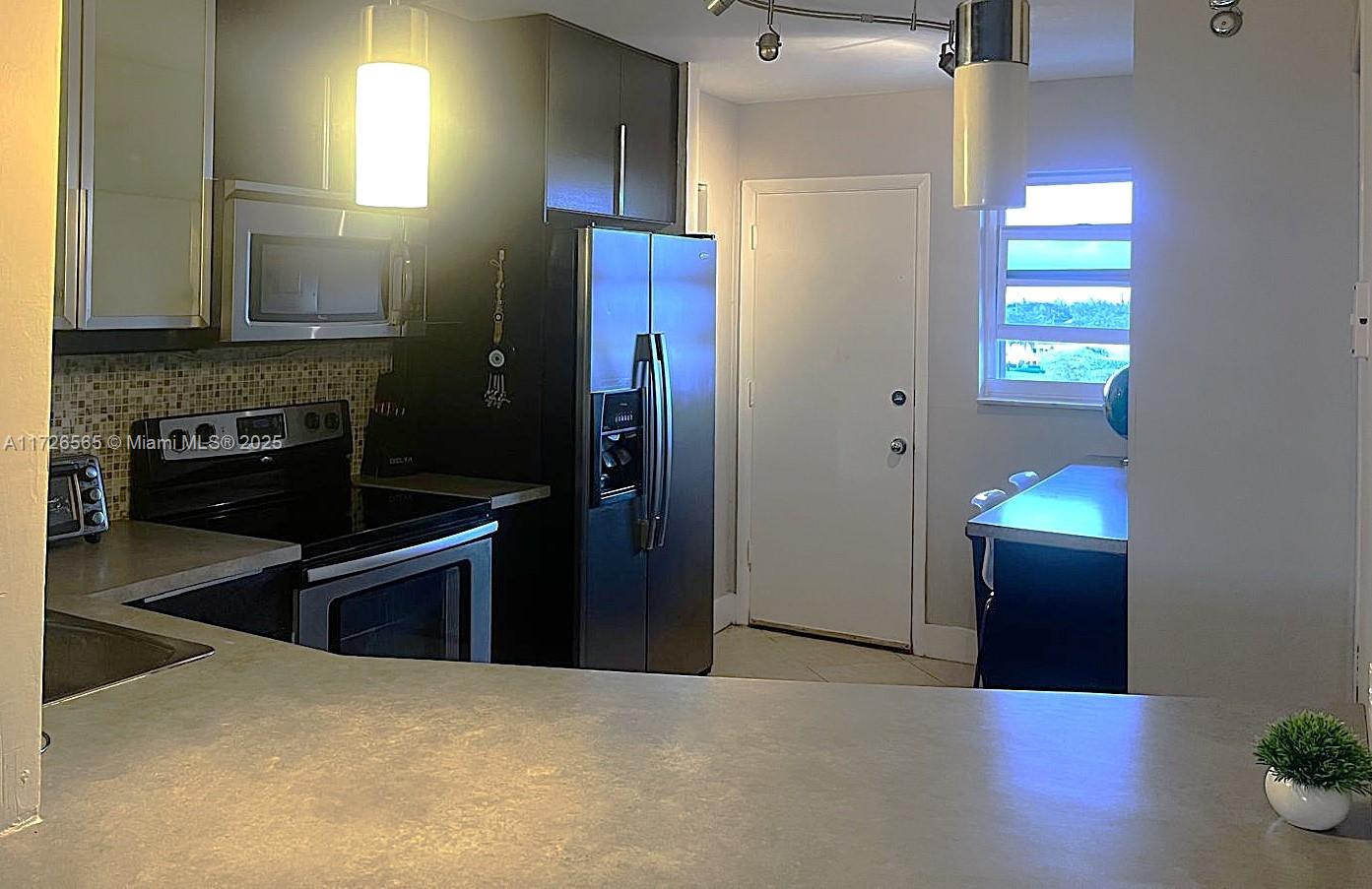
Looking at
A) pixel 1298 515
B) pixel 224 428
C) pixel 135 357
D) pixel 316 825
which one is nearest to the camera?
pixel 316 825

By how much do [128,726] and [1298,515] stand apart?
7.52ft

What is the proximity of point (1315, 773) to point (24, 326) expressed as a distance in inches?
45.0

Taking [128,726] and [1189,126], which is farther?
[1189,126]

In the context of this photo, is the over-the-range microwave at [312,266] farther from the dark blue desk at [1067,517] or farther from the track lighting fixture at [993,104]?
the track lighting fixture at [993,104]

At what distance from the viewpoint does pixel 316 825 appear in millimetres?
1138

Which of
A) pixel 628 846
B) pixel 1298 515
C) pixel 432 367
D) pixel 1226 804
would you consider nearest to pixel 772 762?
pixel 628 846

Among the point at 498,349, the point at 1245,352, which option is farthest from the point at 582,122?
the point at 1245,352

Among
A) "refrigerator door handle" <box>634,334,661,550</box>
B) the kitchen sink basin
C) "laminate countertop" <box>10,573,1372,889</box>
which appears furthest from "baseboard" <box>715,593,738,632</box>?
"laminate countertop" <box>10,573,1372,889</box>

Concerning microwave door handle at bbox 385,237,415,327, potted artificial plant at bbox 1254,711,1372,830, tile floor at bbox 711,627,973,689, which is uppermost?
microwave door handle at bbox 385,237,415,327

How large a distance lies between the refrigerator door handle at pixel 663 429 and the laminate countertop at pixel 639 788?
2.43 m

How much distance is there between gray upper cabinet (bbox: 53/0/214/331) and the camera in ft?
8.61

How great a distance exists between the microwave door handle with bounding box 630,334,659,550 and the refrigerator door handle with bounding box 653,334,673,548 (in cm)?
2

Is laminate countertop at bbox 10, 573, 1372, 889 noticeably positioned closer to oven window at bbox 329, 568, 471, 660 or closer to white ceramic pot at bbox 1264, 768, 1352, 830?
white ceramic pot at bbox 1264, 768, 1352, 830

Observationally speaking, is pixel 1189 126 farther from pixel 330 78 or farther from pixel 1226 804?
pixel 330 78
